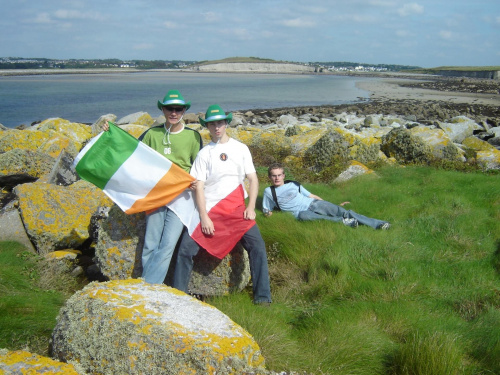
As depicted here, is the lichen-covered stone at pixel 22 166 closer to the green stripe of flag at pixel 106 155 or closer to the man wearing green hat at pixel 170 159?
the green stripe of flag at pixel 106 155

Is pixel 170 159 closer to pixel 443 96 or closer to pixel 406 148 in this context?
pixel 406 148

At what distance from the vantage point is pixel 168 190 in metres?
5.02

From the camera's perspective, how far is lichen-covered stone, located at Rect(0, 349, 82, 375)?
2562mm

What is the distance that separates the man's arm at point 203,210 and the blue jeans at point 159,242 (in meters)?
0.33

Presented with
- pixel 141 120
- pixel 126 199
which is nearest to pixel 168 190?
pixel 126 199

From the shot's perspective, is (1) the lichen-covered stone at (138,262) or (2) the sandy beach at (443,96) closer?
(1) the lichen-covered stone at (138,262)

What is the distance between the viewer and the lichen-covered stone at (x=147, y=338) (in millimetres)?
2766

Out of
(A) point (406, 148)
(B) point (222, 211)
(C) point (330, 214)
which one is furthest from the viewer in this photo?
(A) point (406, 148)

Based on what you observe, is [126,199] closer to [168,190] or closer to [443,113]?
[168,190]

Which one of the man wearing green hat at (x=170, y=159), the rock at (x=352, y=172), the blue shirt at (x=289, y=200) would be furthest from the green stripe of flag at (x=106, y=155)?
the rock at (x=352, y=172)

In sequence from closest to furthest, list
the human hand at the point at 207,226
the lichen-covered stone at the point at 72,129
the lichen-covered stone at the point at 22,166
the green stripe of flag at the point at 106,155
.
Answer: the human hand at the point at 207,226
the green stripe of flag at the point at 106,155
the lichen-covered stone at the point at 22,166
the lichen-covered stone at the point at 72,129

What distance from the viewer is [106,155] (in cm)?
520

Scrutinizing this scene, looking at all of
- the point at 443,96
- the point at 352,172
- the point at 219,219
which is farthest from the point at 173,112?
the point at 443,96

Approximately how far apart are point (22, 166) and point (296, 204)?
22.0 ft
